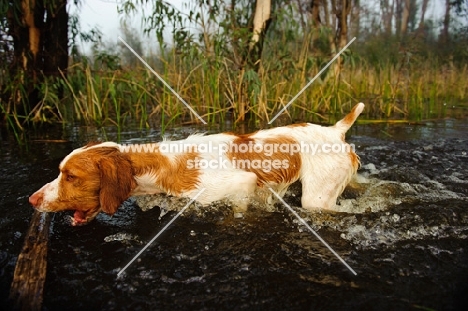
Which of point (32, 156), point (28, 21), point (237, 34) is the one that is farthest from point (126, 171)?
point (28, 21)

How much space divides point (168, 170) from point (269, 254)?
3.70 ft

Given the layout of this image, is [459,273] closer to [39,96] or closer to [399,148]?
[399,148]

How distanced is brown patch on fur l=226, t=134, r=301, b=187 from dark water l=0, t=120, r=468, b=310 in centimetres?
35

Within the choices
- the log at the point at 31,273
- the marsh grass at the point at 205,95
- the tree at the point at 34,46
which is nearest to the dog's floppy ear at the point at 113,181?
the log at the point at 31,273

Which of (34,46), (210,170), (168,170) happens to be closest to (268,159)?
(210,170)

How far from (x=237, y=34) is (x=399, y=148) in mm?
3562

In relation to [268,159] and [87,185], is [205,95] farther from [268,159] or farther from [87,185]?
[87,185]

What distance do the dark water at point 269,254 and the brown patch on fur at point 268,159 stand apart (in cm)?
35

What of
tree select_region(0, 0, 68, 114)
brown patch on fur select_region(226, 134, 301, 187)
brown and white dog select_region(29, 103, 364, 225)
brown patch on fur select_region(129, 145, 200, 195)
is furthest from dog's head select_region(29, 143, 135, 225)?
tree select_region(0, 0, 68, 114)

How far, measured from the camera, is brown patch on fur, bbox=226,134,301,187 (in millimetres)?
3152

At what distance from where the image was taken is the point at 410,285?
2.03m

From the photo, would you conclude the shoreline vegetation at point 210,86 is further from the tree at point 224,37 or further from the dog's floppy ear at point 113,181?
→ the dog's floppy ear at point 113,181

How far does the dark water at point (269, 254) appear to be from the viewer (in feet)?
6.45

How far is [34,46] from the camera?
23.8ft
